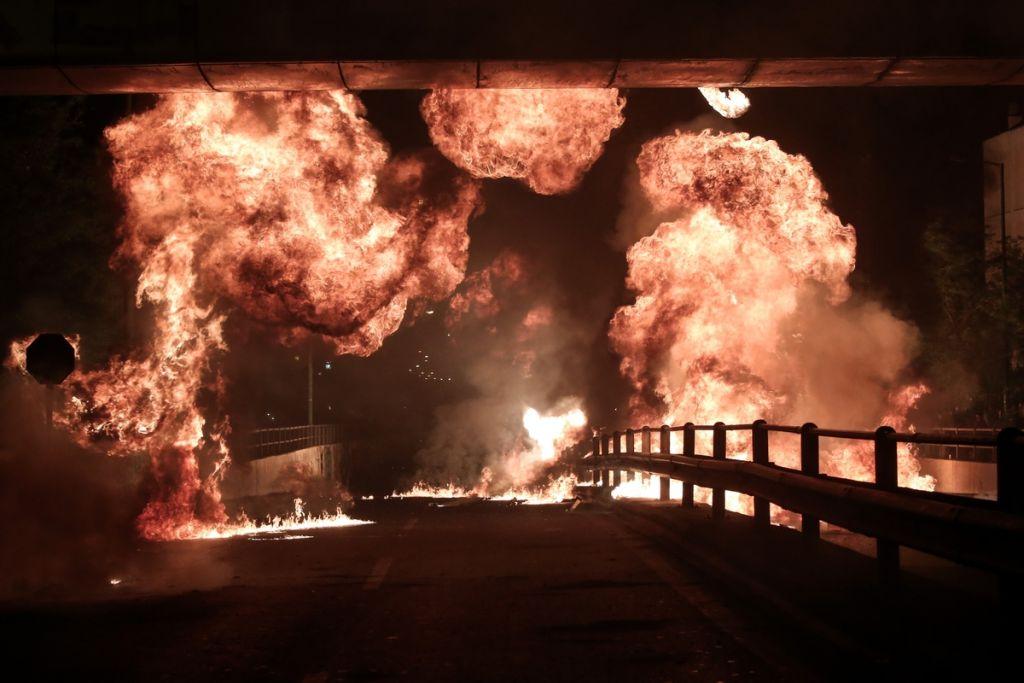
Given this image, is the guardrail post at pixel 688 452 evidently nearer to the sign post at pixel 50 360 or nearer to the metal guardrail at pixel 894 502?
the metal guardrail at pixel 894 502

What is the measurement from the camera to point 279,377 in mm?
75625

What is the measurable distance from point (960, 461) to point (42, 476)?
29442mm

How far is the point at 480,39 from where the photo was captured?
12641mm

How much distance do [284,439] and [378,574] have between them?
36.6 m

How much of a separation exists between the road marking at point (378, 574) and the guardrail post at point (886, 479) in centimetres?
443

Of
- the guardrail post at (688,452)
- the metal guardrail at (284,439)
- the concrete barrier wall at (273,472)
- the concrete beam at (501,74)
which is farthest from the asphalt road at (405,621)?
the metal guardrail at (284,439)

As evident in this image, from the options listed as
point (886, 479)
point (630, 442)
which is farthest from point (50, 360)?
point (886, 479)

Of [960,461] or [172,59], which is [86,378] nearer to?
[172,59]

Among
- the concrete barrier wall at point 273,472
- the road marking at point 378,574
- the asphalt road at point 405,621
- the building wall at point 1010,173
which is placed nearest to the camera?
the asphalt road at point 405,621

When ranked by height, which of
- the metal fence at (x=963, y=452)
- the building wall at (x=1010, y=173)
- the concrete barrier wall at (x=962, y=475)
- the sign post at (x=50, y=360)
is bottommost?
the concrete barrier wall at (x=962, y=475)

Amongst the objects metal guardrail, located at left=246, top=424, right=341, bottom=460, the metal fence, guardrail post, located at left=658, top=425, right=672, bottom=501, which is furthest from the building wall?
guardrail post, located at left=658, top=425, right=672, bottom=501

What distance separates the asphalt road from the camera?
7.63 metres

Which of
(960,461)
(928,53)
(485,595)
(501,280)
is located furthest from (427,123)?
(501,280)

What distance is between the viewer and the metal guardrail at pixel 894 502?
7023mm
